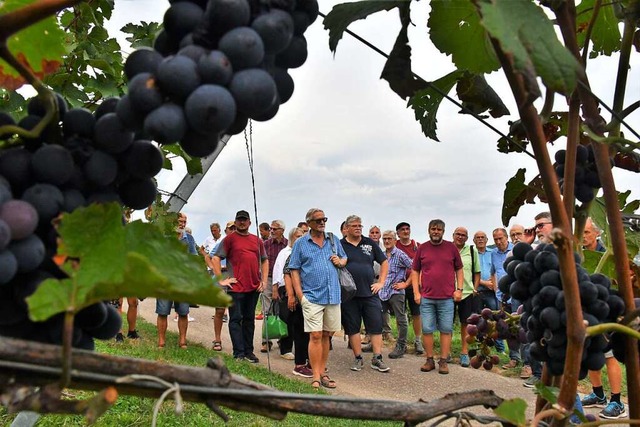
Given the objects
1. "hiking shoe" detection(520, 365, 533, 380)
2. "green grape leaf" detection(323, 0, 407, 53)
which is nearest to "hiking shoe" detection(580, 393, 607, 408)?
"hiking shoe" detection(520, 365, 533, 380)

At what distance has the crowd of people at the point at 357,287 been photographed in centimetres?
687

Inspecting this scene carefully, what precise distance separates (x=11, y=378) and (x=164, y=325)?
791 centimetres

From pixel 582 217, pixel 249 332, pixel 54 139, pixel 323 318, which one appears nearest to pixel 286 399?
pixel 54 139

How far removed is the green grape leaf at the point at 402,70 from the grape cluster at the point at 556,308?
438mm

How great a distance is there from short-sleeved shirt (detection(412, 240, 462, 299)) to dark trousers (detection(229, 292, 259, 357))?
2.19 metres

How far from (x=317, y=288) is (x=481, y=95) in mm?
5556

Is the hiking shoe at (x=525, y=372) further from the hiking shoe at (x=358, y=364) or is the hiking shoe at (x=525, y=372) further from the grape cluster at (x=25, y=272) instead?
the grape cluster at (x=25, y=272)

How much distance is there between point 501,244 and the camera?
8383mm

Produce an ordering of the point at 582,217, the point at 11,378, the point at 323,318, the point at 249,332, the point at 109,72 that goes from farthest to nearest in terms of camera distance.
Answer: the point at 249,332, the point at 323,318, the point at 109,72, the point at 582,217, the point at 11,378

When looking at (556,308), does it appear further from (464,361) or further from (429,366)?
(464,361)

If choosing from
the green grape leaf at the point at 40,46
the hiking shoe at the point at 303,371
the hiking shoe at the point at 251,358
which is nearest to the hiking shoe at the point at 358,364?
the hiking shoe at the point at 303,371

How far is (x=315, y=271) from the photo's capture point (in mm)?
6867

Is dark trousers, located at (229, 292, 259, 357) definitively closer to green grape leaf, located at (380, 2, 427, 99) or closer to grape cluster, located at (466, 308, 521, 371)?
grape cluster, located at (466, 308, 521, 371)

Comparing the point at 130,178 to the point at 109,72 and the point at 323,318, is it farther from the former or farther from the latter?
the point at 323,318
